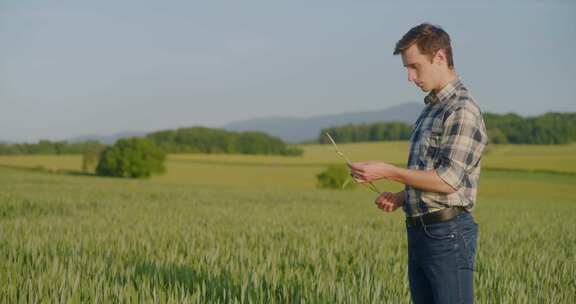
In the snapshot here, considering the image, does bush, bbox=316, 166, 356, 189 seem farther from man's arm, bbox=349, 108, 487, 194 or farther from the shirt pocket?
man's arm, bbox=349, 108, 487, 194

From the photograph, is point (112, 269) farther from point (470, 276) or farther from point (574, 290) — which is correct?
point (574, 290)

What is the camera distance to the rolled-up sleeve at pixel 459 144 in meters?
2.97

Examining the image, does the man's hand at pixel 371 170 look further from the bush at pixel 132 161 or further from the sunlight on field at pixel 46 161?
the sunlight on field at pixel 46 161

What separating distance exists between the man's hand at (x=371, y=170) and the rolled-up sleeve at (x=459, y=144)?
0.28m

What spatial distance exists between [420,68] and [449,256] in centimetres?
106

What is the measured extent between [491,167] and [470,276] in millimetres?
58350

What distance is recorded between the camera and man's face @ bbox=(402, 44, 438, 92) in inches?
121

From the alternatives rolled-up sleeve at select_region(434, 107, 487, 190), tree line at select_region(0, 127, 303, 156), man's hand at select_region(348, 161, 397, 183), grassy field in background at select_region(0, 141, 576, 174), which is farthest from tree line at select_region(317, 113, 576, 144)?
man's hand at select_region(348, 161, 397, 183)

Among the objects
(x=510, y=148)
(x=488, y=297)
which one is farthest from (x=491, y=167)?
(x=488, y=297)

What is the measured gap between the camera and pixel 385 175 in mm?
2926

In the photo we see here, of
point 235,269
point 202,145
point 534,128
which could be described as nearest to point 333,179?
point 534,128

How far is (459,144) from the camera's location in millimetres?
2980

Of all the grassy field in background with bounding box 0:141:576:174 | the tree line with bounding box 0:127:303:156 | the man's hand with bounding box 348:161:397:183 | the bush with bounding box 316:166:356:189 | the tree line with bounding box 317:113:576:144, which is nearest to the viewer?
the man's hand with bounding box 348:161:397:183

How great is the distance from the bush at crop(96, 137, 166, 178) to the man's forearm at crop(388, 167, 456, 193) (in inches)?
2435
